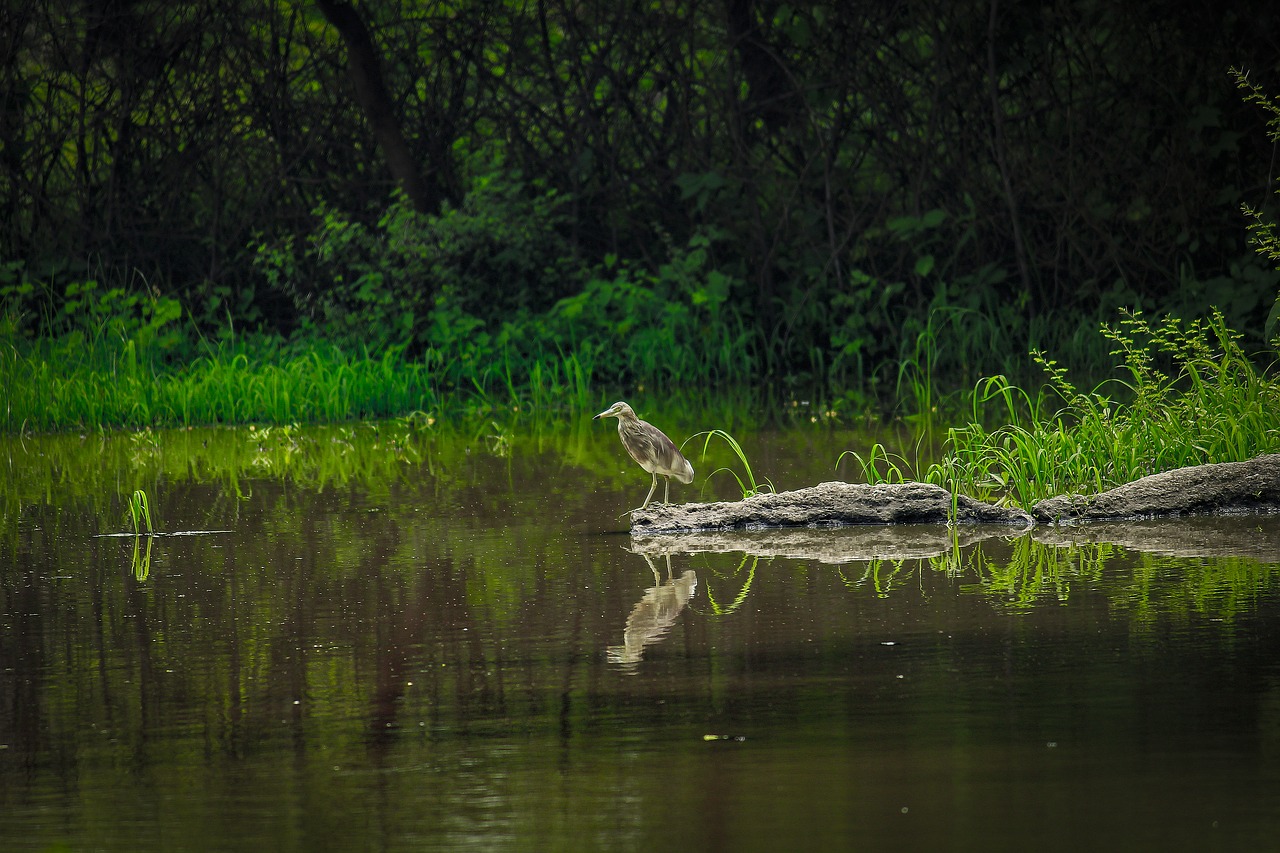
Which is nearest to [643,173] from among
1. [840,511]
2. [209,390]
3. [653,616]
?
[209,390]

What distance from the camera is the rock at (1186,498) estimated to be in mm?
7445

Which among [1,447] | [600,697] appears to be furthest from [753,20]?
[600,697]

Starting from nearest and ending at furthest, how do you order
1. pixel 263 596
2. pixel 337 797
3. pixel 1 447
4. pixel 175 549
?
pixel 337 797
pixel 263 596
pixel 175 549
pixel 1 447

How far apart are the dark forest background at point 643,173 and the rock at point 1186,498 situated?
6800 mm

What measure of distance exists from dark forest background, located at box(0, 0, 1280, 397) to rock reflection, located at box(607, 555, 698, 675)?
8.70 m

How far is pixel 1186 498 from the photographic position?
24.5 feet

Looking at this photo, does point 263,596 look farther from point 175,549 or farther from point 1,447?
point 1,447

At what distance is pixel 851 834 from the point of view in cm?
344

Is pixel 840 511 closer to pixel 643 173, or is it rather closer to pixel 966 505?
pixel 966 505

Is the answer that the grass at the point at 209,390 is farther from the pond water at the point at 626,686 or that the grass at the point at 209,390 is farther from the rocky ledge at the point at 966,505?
the rocky ledge at the point at 966,505

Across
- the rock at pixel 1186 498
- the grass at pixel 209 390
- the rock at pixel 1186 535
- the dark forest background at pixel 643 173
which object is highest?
the dark forest background at pixel 643 173

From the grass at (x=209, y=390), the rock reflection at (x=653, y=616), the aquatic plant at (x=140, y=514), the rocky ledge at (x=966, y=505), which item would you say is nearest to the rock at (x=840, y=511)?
the rocky ledge at (x=966, y=505)

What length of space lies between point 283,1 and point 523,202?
11.0 feet

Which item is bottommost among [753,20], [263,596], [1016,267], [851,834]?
[851,834]
